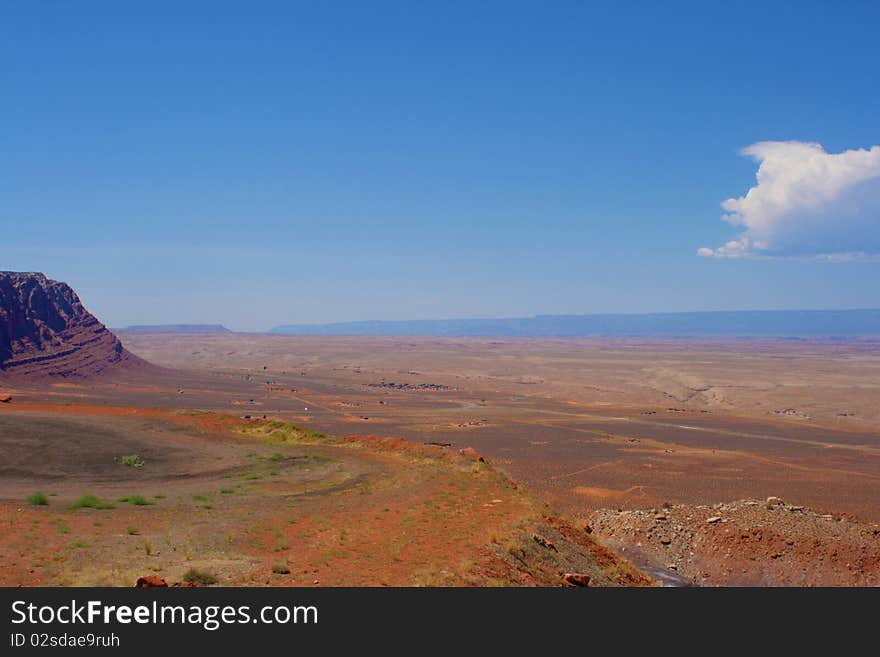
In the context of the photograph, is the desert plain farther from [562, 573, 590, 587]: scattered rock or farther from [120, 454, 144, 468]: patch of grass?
[120, 454, 144, 468]: patch of grass

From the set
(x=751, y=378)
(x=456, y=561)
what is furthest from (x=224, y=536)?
(x=751, y=378)

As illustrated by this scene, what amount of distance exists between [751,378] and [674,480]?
8685cm

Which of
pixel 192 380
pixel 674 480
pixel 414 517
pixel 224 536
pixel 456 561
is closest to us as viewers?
pixel 456 561

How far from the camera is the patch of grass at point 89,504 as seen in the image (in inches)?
747

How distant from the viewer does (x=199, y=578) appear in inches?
450

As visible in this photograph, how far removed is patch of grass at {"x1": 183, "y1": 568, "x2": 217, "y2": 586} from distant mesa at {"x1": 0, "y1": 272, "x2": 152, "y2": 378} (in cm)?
8230

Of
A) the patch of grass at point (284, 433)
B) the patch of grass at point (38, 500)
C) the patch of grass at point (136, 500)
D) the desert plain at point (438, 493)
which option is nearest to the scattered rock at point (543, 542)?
the desert plain at point (438, 493)

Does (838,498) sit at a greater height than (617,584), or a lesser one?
lesser

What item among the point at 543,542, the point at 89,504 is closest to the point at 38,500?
the point at 89,504

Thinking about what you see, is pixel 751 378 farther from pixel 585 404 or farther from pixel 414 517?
pixel 414 517

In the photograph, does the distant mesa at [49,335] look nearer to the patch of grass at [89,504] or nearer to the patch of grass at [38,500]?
the patch of grass at [38,500]

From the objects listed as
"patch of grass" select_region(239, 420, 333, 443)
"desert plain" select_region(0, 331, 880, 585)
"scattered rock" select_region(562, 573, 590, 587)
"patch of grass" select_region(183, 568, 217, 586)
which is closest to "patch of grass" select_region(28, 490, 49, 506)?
"desert plain" select_region(0, 331, 880, 585)

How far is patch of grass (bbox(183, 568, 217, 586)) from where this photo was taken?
11344 mm

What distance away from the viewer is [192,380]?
10138 centimetres
